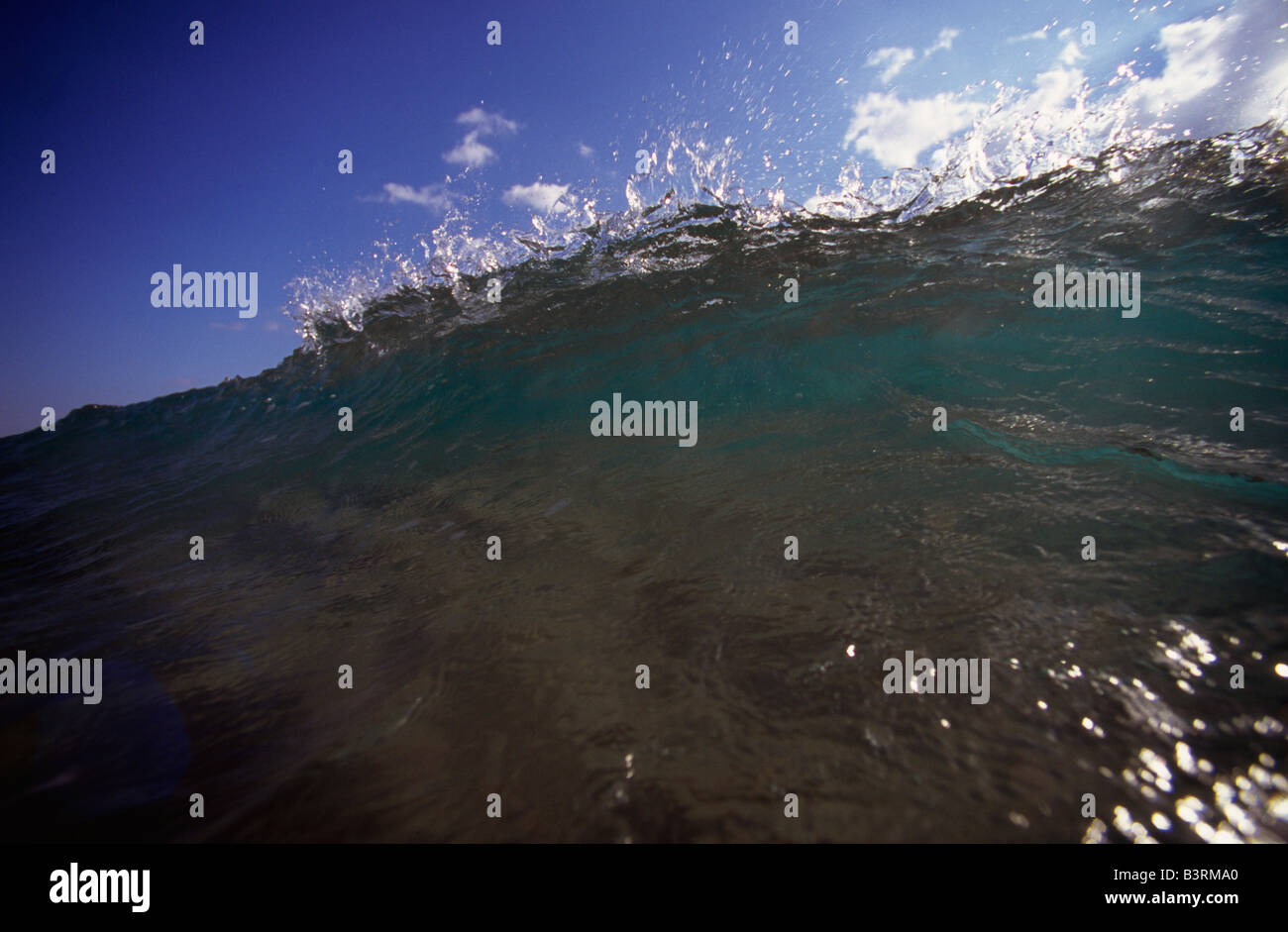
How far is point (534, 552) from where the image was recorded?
11.4 ft

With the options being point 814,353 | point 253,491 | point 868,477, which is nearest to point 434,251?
point 253,491

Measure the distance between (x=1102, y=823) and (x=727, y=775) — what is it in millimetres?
1000

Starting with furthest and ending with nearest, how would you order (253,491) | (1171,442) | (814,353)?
(814,353)
(253,491)
(1171,442)

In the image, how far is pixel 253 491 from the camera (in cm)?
709

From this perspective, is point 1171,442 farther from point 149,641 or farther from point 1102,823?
point 149,641

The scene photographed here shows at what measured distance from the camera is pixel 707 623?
2324 millimetres

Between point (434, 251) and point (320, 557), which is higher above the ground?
point (434, 251)

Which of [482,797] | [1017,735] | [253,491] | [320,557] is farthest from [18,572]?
[1017,735]

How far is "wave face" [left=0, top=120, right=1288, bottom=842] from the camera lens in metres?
1.46

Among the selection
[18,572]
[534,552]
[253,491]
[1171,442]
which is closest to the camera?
[534,552]

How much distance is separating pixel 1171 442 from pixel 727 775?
556cm

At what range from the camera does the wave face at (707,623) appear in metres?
1.46

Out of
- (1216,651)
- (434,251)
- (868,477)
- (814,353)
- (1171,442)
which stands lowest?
(1216,651)
